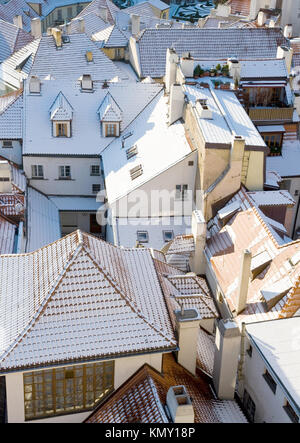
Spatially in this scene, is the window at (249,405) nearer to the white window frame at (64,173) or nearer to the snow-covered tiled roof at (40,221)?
the snow-covered tiled roof at (40,221)

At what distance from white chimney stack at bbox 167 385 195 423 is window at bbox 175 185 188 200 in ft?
75.1

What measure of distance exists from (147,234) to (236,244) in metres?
8.24

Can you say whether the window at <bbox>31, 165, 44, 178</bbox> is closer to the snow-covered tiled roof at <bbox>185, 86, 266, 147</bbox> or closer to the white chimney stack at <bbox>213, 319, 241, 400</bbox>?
the snow-covered tiled roof at <bbox>185, 86, 266, 147</bbox>

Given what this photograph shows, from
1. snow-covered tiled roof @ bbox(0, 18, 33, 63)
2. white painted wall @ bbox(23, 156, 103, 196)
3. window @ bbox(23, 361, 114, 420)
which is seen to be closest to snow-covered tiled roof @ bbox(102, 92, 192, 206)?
white painted wall @ bbox(23, 156, 103, 196)

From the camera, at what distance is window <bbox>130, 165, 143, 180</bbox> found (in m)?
46.1

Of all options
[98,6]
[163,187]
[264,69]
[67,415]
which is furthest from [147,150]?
[98,6]

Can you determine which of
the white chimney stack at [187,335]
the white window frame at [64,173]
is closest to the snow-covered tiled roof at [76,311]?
the white chimney stack at [187,335]

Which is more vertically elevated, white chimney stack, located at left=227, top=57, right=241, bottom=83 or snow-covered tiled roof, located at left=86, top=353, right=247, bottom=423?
white chimney stack, located at left=227, top=57, right=241, bottom=83

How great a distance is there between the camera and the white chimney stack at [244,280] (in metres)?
30.9

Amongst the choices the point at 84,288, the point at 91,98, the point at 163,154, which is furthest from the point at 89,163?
the point at 84,288

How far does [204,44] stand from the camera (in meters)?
67.6

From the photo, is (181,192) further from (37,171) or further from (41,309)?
(41,309)

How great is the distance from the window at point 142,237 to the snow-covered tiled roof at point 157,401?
15794mm

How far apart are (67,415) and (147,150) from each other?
85.4 feet
